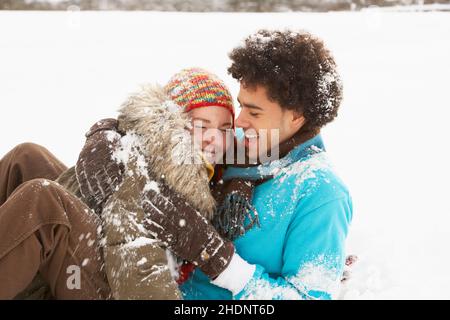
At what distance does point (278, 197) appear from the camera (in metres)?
2.11

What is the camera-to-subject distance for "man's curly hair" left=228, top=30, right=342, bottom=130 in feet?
6.93

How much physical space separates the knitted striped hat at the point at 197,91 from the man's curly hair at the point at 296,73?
0.19m

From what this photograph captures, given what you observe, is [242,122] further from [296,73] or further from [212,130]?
[296,73]

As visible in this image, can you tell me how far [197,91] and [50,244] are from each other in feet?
3.07

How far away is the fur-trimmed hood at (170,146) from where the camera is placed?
2047 mm

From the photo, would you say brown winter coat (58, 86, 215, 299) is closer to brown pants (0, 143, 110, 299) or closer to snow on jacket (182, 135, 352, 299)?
brown pants (0, 143, 110, 299)

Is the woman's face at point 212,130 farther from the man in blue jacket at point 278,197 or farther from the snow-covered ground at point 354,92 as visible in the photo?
the snow-covered ground at point 354,92

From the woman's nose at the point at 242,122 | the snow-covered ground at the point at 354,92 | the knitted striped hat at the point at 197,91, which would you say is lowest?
the snow-covered ground at the point at 354,92

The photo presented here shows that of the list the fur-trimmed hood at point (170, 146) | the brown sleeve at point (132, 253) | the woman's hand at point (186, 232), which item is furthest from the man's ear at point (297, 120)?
the brown sleeve at point (132, 253)

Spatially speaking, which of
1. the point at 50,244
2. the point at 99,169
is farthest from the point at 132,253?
the point at 99,169

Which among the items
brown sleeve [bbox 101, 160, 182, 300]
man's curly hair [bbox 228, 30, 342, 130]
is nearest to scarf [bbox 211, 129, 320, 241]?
man's curly hair [bbox 228, 30, 342, 130]

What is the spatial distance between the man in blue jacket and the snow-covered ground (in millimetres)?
292
